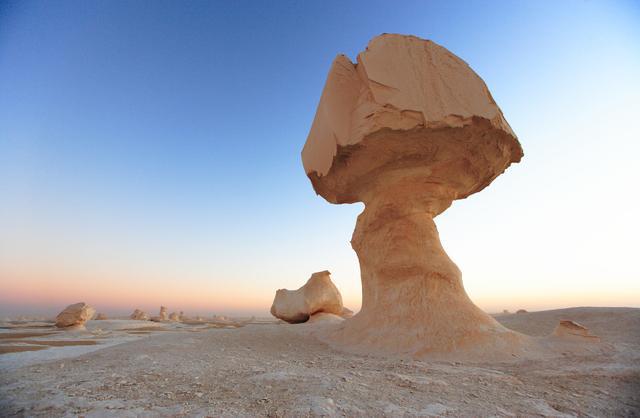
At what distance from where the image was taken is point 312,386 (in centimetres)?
297

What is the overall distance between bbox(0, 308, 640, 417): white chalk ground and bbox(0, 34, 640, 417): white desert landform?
20 mm

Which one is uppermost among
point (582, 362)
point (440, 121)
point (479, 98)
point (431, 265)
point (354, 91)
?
point (354, 91)

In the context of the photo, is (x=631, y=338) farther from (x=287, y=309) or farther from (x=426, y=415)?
(x=287, y=309)

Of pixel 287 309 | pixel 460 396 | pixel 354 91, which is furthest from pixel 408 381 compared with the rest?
pixel 287 309

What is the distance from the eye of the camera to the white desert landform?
2.74 m

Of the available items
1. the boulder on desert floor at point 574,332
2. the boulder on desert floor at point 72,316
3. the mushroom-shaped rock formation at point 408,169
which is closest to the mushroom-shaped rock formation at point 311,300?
the mushroom-shaped rock formation at point 408,169

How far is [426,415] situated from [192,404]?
6.10 ft

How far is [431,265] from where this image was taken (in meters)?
6.22

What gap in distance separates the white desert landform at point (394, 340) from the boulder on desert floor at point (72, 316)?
9258mm

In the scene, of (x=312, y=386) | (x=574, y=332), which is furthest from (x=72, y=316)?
(x=574, y=332)

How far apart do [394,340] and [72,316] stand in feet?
48.8

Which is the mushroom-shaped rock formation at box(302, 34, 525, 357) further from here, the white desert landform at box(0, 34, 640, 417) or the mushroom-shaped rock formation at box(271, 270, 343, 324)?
the mushroom-shaped rock formation at box(271, 270, 343, 324)

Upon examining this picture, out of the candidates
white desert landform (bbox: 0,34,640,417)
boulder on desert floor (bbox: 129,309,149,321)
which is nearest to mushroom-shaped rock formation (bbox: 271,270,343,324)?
white desert landform (bbox: 0,34,640,417)

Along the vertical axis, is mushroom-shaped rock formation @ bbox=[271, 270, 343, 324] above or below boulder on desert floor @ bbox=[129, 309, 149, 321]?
above
